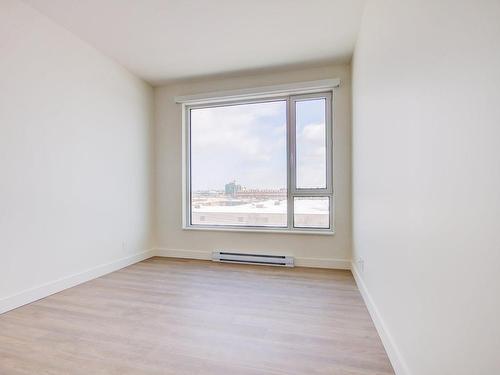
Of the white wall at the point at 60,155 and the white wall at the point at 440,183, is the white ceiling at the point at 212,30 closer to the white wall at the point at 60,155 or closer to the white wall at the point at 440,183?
the white wall at the point at 60,155

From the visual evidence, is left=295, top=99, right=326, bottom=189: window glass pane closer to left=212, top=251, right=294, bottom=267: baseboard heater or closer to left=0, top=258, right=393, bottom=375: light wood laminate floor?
left=212, top=251, right=294, bottom=267: baseboard heater

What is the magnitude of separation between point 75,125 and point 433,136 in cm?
332

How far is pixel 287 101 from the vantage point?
3992mm

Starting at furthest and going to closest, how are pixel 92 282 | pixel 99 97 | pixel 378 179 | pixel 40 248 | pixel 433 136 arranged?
pixel 99 97 < pixel 92 282 < pixel 40 248 < pixel 378 179 < pixel 433 136

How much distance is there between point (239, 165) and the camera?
4234mm

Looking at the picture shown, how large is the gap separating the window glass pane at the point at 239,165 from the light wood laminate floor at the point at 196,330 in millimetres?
1229

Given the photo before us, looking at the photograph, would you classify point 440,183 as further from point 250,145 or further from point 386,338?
point 250,145

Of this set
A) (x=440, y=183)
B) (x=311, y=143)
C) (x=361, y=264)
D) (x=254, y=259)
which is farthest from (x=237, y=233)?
(x=440, y=183)

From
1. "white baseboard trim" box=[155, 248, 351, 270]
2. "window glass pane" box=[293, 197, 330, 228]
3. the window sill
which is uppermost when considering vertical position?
"window glass pane" box=[293, 197, 330, 228]

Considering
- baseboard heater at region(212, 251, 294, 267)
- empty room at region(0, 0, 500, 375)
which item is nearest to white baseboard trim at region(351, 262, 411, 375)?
empty room at region(0, 0, 500, 375)

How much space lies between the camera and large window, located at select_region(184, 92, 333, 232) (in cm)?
389

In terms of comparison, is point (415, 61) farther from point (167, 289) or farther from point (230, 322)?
point (167, 289)

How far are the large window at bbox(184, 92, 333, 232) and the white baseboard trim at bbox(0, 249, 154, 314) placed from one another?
1097mm

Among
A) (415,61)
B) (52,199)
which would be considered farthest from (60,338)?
(415,61)
